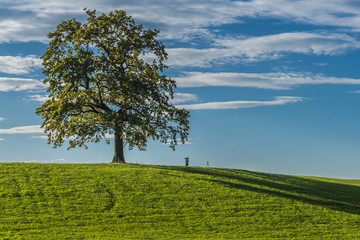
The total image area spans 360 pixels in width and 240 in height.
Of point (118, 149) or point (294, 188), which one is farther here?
point (118, 149)

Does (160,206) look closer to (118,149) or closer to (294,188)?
(294,188)

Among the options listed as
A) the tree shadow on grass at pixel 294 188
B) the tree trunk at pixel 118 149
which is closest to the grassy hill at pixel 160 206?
the tree shadow on grass at pixel 294 188

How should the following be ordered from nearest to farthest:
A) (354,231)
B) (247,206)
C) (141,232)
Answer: (141,232), (354,231), (247,206)

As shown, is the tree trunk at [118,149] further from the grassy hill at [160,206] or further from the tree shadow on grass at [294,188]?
the tree shadow on grass at [294,188]

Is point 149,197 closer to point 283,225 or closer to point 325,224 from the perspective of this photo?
point 283,225

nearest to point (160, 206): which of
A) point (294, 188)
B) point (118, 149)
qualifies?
point (294, 188)

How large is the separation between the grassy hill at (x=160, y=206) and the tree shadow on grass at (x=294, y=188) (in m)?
0.13

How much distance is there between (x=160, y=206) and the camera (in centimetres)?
2977

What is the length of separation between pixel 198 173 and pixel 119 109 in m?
12.4

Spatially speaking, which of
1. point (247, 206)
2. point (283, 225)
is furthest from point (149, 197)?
point (283, 225)

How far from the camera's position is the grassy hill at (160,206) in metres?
25.8

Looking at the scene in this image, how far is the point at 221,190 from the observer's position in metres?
34.2

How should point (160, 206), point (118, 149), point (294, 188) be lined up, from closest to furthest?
point (160, 206) → point (294, 188) → point (118, 149)

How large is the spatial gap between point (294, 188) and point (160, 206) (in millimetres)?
16379
